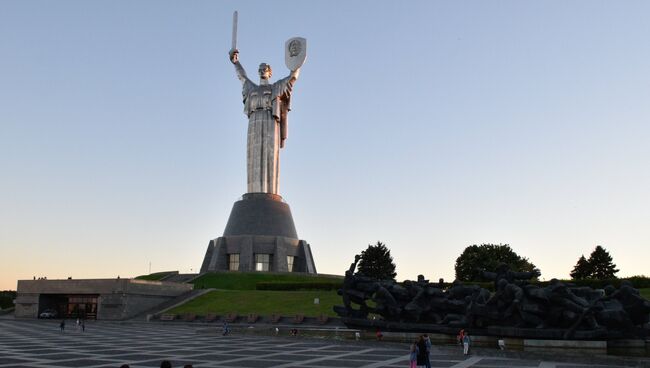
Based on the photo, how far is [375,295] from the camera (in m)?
26.8

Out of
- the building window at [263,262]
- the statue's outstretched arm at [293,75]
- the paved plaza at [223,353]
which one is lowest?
the paved plaza at [223,353]

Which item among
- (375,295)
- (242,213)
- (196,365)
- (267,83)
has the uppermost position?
(267,83)

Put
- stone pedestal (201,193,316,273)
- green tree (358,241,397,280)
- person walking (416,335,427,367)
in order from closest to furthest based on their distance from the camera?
person walking (416,335,427,367) → stone pedestal (201,193,316,273) → green tree (358,241,397,280)

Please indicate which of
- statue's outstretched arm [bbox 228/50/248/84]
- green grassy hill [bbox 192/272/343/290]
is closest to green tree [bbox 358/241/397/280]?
green grassy hill [bbox 192/272/343/290]

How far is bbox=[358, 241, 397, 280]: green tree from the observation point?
5991cm

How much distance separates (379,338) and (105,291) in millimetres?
26983

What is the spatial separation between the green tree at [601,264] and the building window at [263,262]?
33.0 metres

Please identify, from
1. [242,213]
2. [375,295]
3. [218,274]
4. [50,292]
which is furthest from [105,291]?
[375,295]

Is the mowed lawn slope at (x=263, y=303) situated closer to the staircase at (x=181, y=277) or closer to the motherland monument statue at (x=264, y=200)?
the staircase at (x=181, y=277)

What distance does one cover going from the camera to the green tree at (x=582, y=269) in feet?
204

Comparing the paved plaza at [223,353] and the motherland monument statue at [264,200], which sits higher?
the motherland monument statue at [264,200]

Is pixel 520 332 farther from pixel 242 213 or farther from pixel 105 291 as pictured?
pixel 242 213

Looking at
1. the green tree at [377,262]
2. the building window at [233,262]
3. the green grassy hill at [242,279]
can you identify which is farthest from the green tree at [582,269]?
the building window at [233,262]

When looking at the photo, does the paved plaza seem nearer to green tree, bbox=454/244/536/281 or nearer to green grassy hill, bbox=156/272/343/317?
green grassy hill, bbox=156/272/343/317
